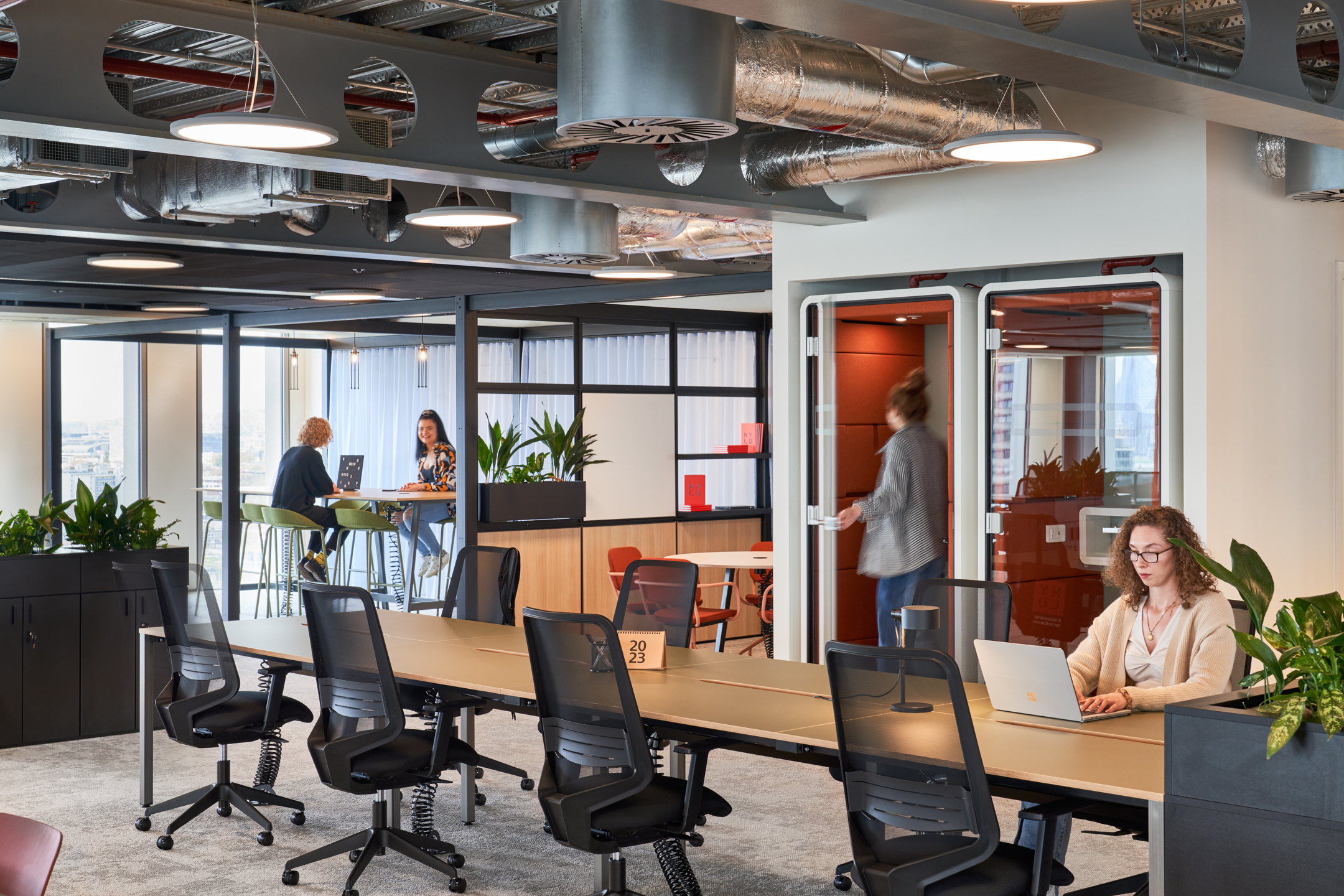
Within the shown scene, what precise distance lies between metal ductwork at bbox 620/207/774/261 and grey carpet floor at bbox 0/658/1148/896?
8.74ft

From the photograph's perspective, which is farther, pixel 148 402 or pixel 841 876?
pixel 148 402

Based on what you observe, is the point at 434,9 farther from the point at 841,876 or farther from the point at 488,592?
the point at 841,876

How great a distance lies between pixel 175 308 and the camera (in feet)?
37.8

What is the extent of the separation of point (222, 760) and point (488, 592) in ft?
4.38

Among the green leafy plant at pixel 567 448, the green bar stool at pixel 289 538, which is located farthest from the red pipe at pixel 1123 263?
the green bar stool at pixel 289 538

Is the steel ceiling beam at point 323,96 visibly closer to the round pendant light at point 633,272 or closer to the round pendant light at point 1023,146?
the round pendant light at point 1023,146

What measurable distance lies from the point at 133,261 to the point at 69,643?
84.0 inches

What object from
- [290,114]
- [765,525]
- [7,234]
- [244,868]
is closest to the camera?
[290,114]

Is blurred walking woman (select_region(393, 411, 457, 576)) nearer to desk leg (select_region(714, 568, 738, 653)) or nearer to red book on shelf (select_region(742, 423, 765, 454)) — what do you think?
red book on shelf (select_region(742, 423, 765, 454))

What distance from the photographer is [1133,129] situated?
212 inches

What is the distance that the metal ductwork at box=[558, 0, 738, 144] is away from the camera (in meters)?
3.57

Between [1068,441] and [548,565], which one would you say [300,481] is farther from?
[1068,441]

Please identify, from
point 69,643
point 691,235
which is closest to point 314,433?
point 69,643

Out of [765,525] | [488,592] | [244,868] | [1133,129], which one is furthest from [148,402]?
[1133,129]
